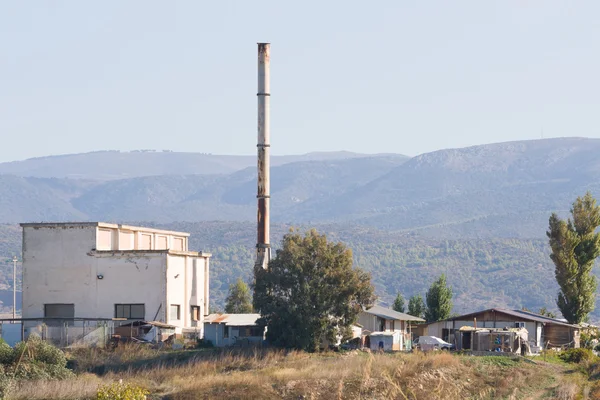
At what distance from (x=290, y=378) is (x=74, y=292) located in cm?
2525

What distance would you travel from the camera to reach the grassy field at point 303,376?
5144 cm

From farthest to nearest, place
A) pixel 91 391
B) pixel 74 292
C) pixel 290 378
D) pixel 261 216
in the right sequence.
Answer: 1. pixel 261 216
2. pixel 74 292
3. pixel 290 378
4. pixel 91 391

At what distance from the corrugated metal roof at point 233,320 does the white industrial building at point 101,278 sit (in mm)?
1078

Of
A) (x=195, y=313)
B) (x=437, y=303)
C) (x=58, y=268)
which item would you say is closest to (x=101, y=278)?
(x=58, y=268)

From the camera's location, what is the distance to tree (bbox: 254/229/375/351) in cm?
6881

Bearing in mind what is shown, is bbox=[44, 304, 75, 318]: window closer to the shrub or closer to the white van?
the shrub

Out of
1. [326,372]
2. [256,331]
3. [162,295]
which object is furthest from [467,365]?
[162,295]

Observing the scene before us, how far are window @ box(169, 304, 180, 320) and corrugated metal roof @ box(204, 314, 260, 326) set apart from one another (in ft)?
6.25

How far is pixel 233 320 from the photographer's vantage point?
76375 millimetres

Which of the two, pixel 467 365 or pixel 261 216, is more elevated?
pixel 261 216

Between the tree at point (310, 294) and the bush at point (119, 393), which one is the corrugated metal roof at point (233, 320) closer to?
the tree at point (310, 294)

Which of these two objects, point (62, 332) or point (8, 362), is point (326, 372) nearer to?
point (8, 362)

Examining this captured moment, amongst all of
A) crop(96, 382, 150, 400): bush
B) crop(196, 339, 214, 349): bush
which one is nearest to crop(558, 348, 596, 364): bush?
crop(196, 339, 214, 349): bush

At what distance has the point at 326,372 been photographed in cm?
5591
